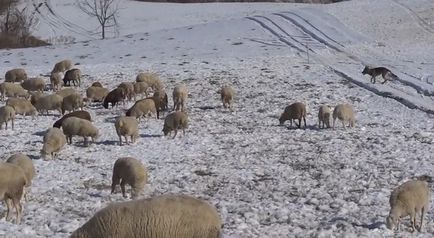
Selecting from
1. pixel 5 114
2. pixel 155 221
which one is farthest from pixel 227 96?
pixel 155 221

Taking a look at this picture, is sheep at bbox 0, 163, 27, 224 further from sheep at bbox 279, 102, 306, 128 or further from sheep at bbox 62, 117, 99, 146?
sheep at bbox 279, 102, 306, 128

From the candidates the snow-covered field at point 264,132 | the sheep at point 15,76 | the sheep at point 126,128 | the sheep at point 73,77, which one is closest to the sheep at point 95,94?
the snow-covered field at point 264,132

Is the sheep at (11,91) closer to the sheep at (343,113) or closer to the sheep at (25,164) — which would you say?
the sheep at (343,113)

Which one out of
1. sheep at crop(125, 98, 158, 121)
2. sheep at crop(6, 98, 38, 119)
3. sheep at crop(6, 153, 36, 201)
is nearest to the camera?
sheep at crop(6, 153, 36, 201)

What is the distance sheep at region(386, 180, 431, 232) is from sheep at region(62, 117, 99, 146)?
1082 centimetres

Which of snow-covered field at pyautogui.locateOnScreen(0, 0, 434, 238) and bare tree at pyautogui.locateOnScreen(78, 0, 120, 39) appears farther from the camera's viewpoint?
bare tree at pyautogui.locateOnScreen(78, 0, 120, 39)

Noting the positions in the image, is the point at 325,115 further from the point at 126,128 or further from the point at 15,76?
the point at 15,76

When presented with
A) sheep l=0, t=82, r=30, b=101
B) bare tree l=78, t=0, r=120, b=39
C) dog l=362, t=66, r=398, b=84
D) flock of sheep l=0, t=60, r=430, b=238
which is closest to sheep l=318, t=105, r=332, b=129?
flock of sheep l=0, t=60, r=430, b=238

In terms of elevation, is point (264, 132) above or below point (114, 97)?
below

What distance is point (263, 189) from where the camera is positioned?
54.7 feet

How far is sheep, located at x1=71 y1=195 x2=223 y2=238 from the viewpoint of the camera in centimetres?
1021

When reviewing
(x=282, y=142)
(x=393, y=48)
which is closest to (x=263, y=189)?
(x=282, y=142)

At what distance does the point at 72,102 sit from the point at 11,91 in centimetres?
459

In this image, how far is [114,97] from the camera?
2936 centimetres
